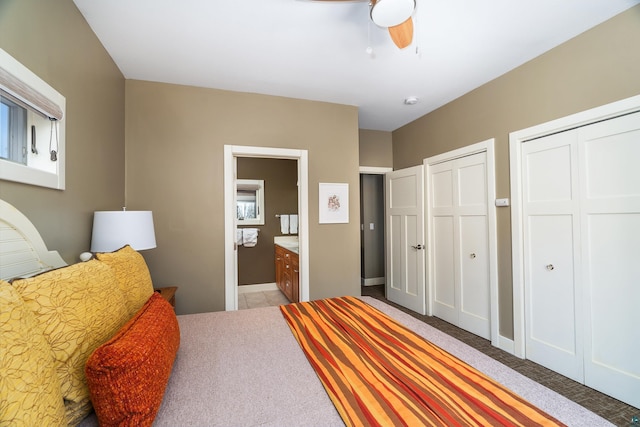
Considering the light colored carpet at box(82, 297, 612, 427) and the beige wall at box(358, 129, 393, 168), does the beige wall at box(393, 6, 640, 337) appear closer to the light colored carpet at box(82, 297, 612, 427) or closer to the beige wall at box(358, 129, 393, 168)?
the beige wall at box(358, 129, 393, 168)

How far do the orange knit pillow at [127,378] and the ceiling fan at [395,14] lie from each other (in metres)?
1.71

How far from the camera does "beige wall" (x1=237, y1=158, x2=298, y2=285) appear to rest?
4.67 m

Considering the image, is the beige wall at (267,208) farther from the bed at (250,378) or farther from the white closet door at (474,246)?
the bed at (250,378)

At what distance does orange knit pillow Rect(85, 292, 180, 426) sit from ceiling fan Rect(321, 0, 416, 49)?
67.3 inches

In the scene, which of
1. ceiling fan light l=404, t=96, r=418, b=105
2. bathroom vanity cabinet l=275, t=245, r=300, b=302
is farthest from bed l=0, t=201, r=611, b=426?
ceiling fan light l=404, t=96, r=418, b=105

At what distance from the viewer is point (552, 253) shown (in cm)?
221

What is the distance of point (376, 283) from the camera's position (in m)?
5.23

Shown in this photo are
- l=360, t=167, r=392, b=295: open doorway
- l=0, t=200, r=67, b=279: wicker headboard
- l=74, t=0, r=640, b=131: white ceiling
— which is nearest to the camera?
l=0, t=200, r=67, b=279: wicker headboard

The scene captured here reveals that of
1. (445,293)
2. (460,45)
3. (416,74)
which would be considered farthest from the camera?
(445,293)

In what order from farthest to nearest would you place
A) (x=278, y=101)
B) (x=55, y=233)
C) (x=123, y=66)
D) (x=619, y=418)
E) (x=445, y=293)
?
(x=445, y=293) < (x=278, y=101) < (x=123, y=66) < (x=619, y=418) < (x=55, y=233)

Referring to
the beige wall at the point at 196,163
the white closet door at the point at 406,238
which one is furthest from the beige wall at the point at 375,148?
the beige wall at the point at 196,163

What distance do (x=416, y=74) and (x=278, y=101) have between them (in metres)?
1.43

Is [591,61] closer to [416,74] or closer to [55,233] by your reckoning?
[416,74]

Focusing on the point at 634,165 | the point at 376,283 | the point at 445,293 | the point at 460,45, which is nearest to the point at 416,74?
the point at 460,45
